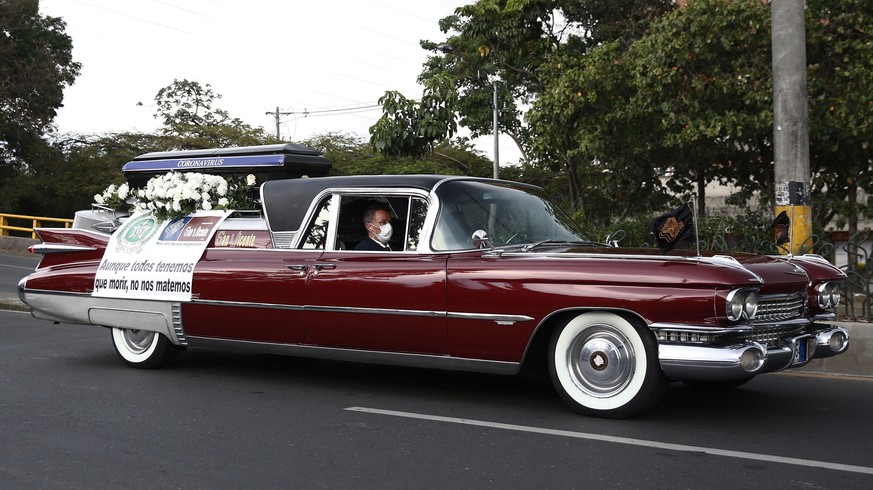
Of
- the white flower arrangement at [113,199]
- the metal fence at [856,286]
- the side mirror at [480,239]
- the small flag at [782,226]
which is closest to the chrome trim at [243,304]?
the side mirror at [480,239]

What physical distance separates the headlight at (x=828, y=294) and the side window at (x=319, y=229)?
357 centimetres

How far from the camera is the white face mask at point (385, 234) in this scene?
6.88m

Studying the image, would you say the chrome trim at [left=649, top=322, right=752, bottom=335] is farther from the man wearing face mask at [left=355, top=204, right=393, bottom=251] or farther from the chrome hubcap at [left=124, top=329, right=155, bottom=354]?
the chrome hubcap at [left=124, top=329, right=155, bottom=354]

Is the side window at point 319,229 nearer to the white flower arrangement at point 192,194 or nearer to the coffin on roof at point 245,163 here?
the white flower arrangement at point 192,194

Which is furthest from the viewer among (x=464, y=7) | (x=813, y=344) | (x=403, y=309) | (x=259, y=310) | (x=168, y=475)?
(x=464, y=7)

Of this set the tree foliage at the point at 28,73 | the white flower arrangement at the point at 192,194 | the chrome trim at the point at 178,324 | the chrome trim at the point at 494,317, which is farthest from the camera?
the tree foliage at the point at 28,73

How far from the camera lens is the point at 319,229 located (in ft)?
23.0

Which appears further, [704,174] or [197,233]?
[704,174]

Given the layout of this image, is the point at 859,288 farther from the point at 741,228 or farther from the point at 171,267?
the point at 171,267

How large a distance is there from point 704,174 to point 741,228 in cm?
686

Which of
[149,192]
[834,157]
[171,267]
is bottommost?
[171,267]

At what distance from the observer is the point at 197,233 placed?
301 inches

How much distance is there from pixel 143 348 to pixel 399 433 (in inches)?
139

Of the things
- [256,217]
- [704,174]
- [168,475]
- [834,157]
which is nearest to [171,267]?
[256,217]
